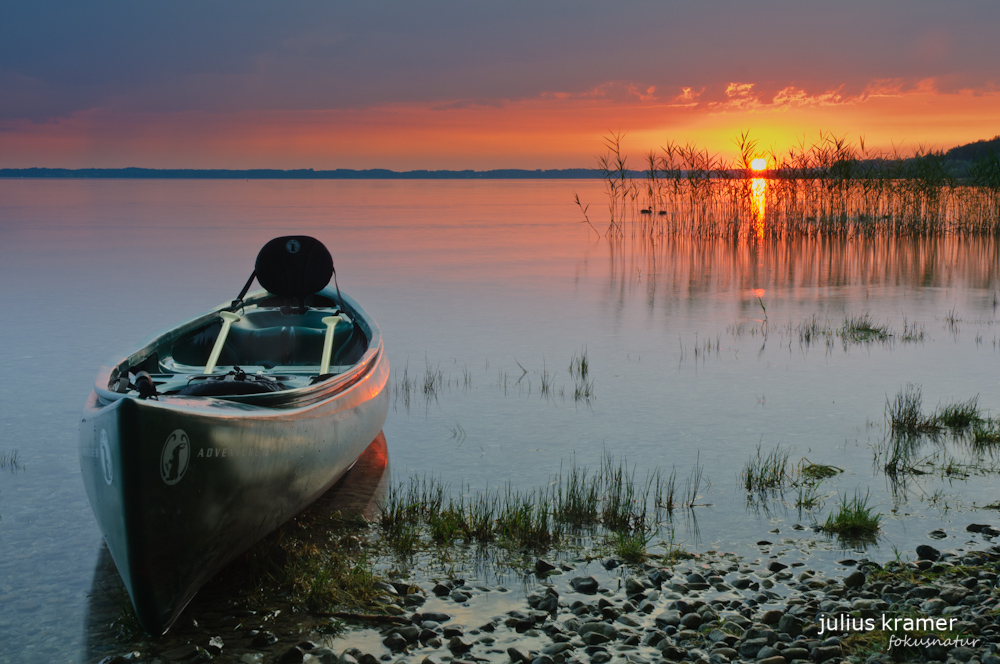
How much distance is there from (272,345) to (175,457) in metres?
4.34

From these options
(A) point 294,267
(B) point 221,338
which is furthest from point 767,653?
(A) point 294,267

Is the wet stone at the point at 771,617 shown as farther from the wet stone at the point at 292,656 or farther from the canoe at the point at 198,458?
the canoe at the point at 198,458

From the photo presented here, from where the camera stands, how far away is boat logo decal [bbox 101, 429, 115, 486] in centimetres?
411

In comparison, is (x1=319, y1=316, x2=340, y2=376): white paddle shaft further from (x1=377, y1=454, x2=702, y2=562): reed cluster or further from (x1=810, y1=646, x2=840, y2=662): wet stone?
(x1=810, y1=646, x2=840, y2=662): wet stone

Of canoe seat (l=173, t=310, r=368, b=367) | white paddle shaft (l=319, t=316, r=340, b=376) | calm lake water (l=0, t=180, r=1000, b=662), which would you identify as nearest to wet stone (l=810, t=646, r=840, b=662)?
calm lake water (l=0, t=180, r=1000, b=662)

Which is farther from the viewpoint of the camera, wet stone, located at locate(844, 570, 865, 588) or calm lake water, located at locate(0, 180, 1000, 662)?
calm lake water, located at locate(0, 180, 1000, 662)

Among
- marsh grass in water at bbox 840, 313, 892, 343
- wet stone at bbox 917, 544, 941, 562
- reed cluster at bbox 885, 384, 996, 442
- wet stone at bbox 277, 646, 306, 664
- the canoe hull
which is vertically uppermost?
the canoe hull

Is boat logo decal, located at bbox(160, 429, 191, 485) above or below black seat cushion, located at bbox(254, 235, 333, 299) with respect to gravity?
below

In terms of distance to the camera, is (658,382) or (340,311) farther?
(658,382)

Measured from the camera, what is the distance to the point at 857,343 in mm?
12094

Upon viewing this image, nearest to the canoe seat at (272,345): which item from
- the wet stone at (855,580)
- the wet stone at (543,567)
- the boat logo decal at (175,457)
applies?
the wet stone at (543,567)

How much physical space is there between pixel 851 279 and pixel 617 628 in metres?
16.5


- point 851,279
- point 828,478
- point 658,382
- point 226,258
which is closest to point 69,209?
point 226,258

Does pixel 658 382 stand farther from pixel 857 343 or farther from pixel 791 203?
pixel 791 203
